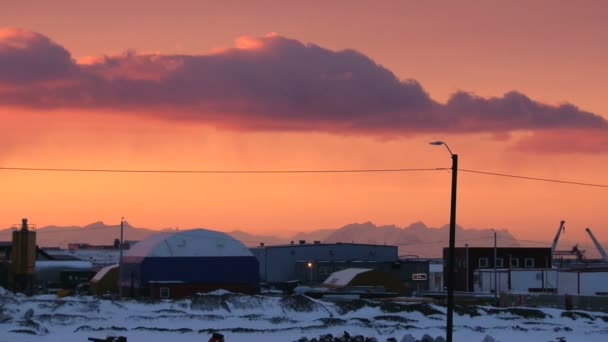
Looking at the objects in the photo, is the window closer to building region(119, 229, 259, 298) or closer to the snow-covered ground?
building region(119, 229, 259, 298)

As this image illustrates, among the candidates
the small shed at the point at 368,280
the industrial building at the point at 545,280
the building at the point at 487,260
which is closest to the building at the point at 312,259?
the building at the point at 487,260

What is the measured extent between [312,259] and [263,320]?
6404 centimetres

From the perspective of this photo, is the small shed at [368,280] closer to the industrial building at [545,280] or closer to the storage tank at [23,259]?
the industrial building at [545,280]

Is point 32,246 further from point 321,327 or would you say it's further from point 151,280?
point 321,327

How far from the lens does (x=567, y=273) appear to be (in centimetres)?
12600

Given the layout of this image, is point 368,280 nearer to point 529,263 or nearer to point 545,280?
point 545,280

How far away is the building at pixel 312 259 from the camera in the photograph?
135 meters

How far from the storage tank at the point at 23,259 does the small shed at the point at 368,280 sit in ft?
113

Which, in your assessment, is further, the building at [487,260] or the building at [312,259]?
the building at [487,260]

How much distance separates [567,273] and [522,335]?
55.8 meters

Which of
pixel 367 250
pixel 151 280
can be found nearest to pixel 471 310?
pixel 151 280

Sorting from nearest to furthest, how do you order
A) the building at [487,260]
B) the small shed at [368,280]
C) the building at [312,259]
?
1. the small shed at [368,280]
2. the building at [312,259]
3. the building at [487,260]

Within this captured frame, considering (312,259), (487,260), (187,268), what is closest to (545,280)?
(487,260)

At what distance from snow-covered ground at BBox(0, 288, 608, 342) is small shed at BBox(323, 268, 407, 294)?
25041 mm
